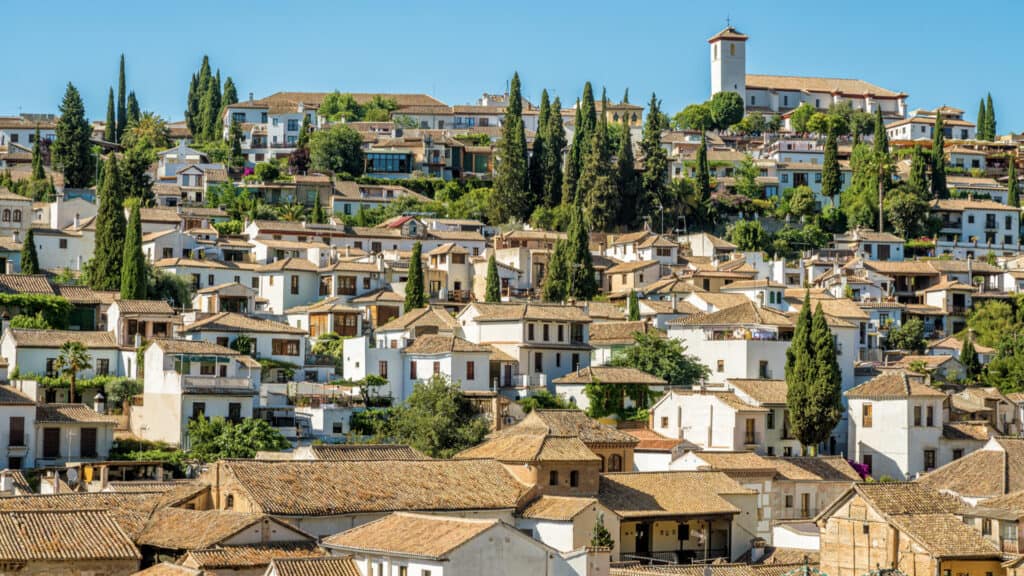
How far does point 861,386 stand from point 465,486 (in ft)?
90.4

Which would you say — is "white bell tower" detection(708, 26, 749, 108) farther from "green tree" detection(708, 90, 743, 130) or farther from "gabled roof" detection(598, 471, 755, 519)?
"gabled roof" detection(598, 471, 755, 519)

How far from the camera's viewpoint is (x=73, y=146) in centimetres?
11306

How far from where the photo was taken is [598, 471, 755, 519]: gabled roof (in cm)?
5647

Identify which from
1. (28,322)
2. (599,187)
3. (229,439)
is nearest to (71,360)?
(28,322)

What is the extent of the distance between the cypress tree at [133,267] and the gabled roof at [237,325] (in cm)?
492

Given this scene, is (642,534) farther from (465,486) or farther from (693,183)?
(693,183)

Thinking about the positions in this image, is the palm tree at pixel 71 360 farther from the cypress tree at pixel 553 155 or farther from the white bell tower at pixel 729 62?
the white bell tower at pixel 729 62

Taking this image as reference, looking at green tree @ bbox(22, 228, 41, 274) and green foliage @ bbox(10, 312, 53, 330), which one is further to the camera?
green tree @ bbox(22, 228, 41, 274)

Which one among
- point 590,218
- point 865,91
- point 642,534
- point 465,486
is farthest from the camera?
point 865,91

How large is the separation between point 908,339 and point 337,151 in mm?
48925

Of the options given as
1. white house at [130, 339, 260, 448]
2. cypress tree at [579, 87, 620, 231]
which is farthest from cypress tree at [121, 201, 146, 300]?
cypress tree at [579, 87, 620, 231]

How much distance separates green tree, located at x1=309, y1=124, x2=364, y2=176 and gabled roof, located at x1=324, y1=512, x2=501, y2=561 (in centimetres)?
7963

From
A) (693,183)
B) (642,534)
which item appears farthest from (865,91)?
(642,534)

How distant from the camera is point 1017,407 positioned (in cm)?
8056
